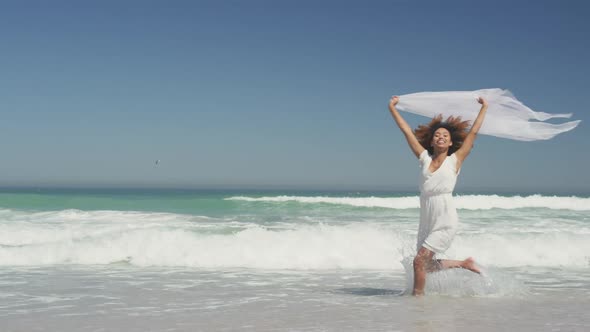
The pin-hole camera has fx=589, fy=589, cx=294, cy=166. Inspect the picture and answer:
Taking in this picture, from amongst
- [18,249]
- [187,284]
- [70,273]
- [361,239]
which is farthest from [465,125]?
[18,249]

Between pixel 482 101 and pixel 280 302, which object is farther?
pixel 482 101

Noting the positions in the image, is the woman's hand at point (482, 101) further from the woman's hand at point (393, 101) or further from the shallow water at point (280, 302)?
the shallow water at point (280, 302)

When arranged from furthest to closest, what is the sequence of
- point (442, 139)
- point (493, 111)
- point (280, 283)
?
point (280, 283), point (493, 111), point (442, 139)

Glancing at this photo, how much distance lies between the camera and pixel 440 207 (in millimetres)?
6672

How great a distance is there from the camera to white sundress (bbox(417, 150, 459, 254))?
263 inches

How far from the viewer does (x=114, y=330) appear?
213 inches

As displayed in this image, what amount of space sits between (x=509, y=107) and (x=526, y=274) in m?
3.39

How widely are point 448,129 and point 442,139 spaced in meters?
0.23

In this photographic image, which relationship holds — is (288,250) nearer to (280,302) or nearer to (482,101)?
(280,302)

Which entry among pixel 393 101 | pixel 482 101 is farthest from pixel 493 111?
pixel 393 101

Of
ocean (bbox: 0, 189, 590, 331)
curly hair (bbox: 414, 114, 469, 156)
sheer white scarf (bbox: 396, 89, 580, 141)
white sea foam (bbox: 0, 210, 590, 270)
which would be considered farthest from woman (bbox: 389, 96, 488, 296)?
white sea foam (bbox: 0, 210, 590, 270)

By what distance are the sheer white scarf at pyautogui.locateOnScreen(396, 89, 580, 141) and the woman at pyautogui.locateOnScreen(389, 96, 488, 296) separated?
20.9 inches

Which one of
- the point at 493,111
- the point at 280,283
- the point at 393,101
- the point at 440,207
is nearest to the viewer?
the point at 440,207

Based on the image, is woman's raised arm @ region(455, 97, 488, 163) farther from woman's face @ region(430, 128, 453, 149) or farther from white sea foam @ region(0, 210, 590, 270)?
white sea foam @ region(0, 210, 590, 270)
